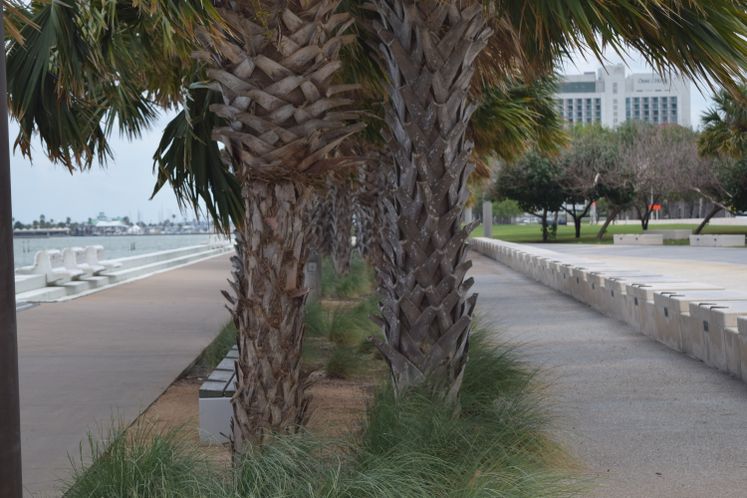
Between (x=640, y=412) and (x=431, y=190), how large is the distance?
2.89 meters

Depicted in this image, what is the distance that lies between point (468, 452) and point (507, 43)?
4210mm

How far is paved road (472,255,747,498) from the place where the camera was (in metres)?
6.02

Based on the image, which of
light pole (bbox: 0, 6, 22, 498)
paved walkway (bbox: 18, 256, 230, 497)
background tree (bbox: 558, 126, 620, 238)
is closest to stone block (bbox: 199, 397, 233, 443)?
paved walkway (bbox: 18, 256, 230, 497)

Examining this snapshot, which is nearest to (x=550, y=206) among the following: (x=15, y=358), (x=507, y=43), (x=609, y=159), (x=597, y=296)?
(x=609, y=159)

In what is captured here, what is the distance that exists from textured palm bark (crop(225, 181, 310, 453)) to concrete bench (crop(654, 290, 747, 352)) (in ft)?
21.3

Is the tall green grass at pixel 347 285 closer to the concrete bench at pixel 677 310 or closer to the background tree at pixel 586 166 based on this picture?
the concrete bench at pixel 677 310

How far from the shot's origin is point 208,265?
37.0m

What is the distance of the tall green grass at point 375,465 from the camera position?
4.49 m

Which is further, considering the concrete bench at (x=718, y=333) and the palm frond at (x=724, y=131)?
the palm frond at (x=724, y=131)

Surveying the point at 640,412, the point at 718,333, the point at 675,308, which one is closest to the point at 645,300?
the point at 675,308

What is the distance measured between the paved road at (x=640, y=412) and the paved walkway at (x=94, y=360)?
3.67m

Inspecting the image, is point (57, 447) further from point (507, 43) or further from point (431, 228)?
point (507, 43)

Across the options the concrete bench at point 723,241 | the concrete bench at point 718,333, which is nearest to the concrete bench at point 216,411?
the concrete bench at point 718,333

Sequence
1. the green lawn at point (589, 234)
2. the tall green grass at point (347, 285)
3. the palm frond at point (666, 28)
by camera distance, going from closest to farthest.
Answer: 1. the palm frond at point (666, 28)
2. the tall green grass at point (347, 285)
3. the green lawn at point (589, 234)
